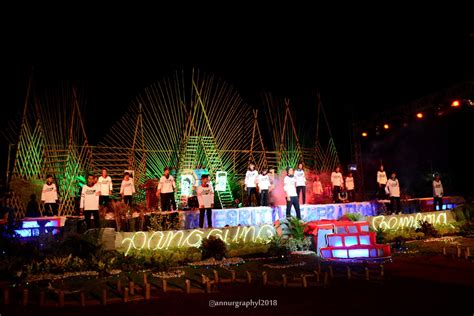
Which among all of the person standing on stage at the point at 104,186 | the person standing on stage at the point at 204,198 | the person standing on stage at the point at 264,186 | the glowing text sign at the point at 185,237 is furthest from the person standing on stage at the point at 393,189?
the person standing on stage at the point at 104,186

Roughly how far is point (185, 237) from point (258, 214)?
3.21 metres

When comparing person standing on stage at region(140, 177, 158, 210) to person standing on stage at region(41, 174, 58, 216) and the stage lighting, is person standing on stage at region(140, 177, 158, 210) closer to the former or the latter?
person standing on stage at region(41, 174, 58, 216)

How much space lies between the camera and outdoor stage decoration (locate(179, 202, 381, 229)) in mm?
11242

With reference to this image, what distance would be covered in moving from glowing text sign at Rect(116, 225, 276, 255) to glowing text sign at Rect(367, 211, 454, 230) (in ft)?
11.3

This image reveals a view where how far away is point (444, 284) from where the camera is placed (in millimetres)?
6551

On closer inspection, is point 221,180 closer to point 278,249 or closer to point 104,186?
point 104,186

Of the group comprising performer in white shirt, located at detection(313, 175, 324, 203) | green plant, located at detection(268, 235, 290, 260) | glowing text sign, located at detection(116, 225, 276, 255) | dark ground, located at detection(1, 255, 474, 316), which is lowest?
dark ground, located at detection(1, 255, 474, 316)

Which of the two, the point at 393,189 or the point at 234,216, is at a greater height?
the point at 393,189

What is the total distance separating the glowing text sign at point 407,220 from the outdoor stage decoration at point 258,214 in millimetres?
1586

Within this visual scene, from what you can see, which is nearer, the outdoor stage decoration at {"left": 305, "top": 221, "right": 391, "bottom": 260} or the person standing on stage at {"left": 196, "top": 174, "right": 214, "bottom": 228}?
the outdoor stage decoration at {"left": 305, "top": 221, "right": 391, "bottom": 260}

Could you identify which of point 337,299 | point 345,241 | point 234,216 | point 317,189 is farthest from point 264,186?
point 337,299

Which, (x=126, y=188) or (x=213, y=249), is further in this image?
(x=126, y=188)

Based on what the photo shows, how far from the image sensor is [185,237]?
374 inches

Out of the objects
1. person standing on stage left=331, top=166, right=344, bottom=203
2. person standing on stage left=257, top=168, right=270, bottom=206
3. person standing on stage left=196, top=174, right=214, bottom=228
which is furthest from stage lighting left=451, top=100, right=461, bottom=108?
person standing on stage left=196, top=174, right=214, bottom=228
